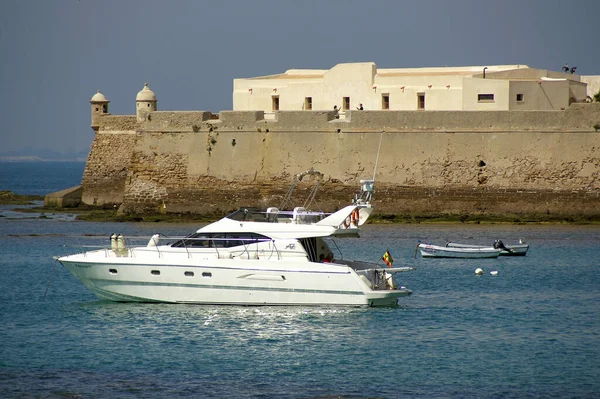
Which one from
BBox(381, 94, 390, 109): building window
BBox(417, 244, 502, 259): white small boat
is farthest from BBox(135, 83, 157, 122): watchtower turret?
BBox(417, 244, 502, 259): white small boat

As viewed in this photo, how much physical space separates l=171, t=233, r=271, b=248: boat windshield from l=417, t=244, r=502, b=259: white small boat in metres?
8.11

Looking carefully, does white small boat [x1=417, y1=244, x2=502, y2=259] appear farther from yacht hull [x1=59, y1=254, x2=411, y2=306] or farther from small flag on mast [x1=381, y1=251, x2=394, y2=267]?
yacht hull [x1=59, y1=254, x2=411, y2=306]

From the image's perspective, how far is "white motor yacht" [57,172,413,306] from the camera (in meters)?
18.5

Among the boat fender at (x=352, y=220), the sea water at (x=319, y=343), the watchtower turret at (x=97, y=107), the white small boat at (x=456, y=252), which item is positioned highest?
the watchtower turret at (x=97, y=107)

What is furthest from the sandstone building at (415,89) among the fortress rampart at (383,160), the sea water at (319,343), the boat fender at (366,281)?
the boat fender at (366,281)

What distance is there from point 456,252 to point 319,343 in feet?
33.5

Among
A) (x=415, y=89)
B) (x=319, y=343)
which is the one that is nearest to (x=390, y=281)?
(x=319, y=343)

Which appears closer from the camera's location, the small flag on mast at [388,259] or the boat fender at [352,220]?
the boat fender at [352,220]

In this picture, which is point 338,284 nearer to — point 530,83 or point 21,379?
point 21,379

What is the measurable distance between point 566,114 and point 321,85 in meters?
9.30

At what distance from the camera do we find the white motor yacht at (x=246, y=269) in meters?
18.5

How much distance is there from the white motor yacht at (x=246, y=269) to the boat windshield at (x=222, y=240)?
2 centimetres

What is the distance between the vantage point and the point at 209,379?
14.8m

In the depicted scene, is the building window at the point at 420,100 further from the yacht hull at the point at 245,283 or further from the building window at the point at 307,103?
the yacht hull at the point at 245,283
